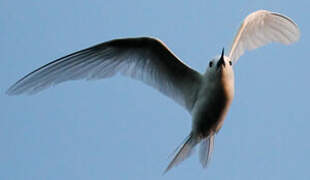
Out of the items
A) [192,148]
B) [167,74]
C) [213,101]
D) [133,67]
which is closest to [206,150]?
[192,148]

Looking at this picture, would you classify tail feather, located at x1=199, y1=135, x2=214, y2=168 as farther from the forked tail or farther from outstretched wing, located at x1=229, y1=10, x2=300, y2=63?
outstretched wing, located at x1=229, y1=10, x2=300, y2=63

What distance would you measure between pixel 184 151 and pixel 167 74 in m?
0.81

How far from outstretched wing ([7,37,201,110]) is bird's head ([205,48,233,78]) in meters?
0.34

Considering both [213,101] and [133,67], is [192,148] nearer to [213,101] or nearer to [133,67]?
[213,101]

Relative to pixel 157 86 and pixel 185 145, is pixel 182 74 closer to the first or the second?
pixel 157 86

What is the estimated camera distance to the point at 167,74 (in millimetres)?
5566

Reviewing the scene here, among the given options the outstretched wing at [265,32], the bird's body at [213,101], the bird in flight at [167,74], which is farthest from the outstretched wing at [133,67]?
the outstretched wing at [265,32]

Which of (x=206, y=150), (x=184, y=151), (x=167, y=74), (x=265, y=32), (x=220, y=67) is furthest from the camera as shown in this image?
(x=265, y=32)

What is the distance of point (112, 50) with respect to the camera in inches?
212

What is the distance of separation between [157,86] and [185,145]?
705 millimetres

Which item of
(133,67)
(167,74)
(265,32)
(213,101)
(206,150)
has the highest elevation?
(265,32)

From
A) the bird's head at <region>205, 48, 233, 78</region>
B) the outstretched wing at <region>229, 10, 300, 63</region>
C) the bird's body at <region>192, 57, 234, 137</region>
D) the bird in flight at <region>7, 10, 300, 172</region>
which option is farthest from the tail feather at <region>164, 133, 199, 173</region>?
the outstretched wing at <region>229, 10, 300, 63</region>

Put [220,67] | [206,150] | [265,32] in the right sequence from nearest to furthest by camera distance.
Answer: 1. [220,67]
2. [206,150]
3. [265,32]

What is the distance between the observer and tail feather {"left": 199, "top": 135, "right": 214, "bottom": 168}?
5418 millimetres
